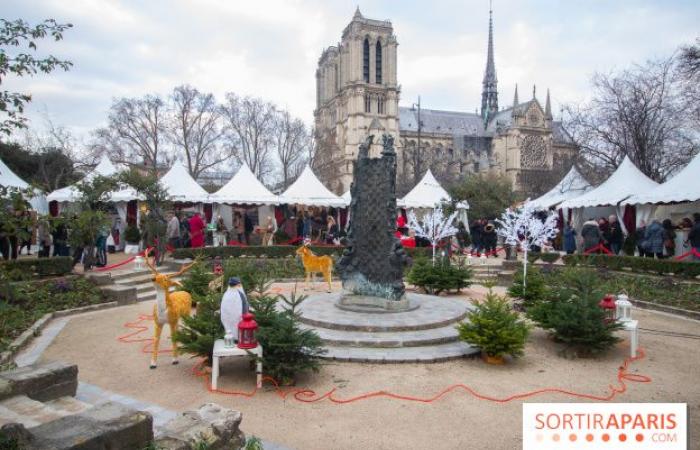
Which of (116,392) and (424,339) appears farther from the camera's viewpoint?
(424,339)

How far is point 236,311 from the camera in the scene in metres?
5.54

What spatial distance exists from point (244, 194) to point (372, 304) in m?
13.5

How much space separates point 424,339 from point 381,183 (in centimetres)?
341

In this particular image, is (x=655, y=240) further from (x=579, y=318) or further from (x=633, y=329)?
(x=579, y=318)

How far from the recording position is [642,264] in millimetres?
13250

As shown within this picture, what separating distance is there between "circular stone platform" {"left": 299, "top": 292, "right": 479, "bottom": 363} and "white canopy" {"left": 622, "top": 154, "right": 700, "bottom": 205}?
1044cm

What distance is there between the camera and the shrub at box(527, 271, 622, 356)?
6703 mm

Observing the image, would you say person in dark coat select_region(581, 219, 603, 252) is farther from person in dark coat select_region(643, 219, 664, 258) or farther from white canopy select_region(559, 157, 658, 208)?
white canopy select_region(559, 157, 658, 208)

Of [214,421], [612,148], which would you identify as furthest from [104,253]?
[612,148]

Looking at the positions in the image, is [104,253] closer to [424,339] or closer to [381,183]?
[381,183]

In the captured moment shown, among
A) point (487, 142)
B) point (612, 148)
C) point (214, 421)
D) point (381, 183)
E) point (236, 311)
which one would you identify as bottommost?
point (214, 421)

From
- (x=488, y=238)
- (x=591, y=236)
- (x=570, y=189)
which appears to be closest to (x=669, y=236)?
(x=591, y=236)

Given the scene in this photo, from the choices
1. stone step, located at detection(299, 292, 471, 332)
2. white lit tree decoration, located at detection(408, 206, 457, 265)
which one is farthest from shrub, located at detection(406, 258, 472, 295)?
stone step, located at detection(299, 292, 471, 332)

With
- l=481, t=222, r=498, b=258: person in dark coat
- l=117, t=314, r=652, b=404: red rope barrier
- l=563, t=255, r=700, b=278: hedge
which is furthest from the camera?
l=481, t=222, r=498, b=258: person in dark coat
